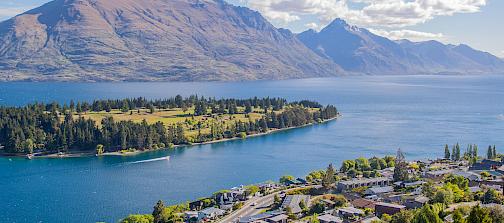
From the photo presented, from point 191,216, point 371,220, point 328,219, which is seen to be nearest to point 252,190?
point 191,216

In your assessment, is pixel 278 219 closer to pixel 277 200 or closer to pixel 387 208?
pixel 277 200

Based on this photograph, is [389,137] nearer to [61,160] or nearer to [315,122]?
[315,122]

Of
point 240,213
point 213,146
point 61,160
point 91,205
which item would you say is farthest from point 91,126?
point 240,213

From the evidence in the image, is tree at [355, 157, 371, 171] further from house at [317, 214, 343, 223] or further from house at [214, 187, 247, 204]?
house at [317, 214, 343, 223]

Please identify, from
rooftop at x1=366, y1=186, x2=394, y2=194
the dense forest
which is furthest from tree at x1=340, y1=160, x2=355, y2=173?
the dense forest

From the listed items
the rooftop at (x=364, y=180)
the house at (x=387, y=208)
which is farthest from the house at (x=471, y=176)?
the house at (x=387, y=208)
